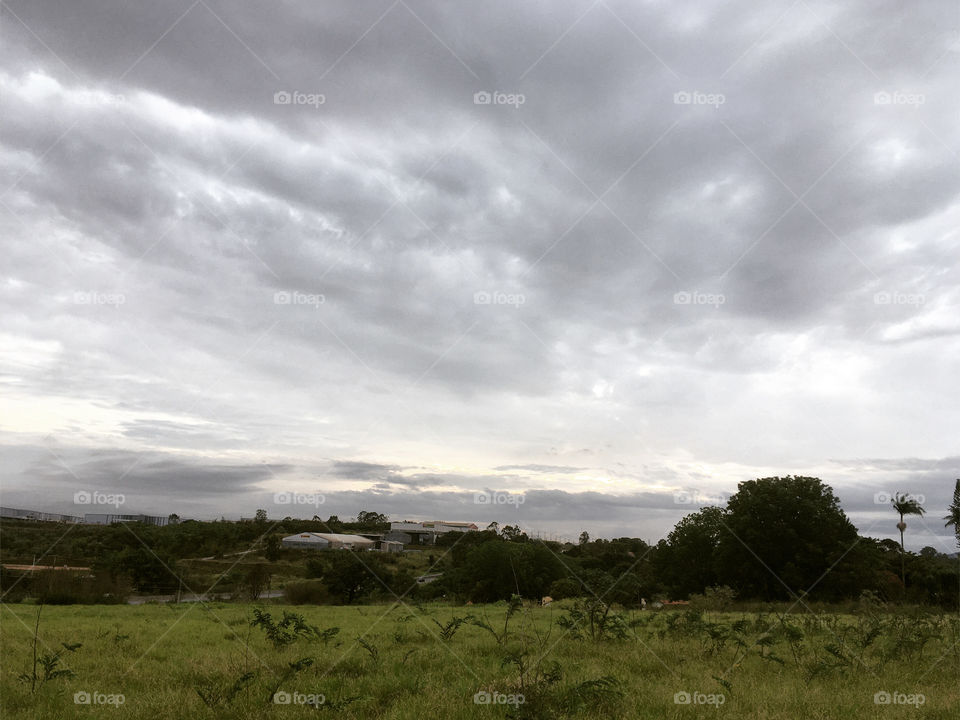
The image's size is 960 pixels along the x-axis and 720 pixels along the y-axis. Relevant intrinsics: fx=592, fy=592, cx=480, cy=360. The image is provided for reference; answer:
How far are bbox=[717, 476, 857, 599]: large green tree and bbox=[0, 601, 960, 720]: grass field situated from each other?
31104 millimetres

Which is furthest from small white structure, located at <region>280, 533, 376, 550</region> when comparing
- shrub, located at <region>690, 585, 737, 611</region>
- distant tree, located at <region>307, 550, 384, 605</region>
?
shrub, located at <region>690, 585, 737, 611</region>

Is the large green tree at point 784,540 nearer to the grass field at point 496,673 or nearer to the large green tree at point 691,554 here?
the large green tree at point 691,554

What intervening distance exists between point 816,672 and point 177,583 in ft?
175

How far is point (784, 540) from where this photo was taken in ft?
162

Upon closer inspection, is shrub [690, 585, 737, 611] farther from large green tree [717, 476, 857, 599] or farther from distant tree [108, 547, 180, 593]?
distant tree [108, 547, 180, 593]

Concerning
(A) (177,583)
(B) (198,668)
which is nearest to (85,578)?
(A) (177,583)

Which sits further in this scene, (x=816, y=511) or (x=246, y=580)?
(x=246, y=580)

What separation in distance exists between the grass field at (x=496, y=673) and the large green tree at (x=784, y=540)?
31104 mm

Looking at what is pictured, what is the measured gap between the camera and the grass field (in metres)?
9.14

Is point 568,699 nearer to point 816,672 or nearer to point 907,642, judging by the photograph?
point 816,672

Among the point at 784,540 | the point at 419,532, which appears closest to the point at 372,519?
the point at 419,532

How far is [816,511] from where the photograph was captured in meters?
49.3

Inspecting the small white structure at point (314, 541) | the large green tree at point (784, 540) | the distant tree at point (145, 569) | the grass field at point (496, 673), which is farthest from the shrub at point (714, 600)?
the small white structure at point (314, 541)

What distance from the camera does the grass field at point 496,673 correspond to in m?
9.14
